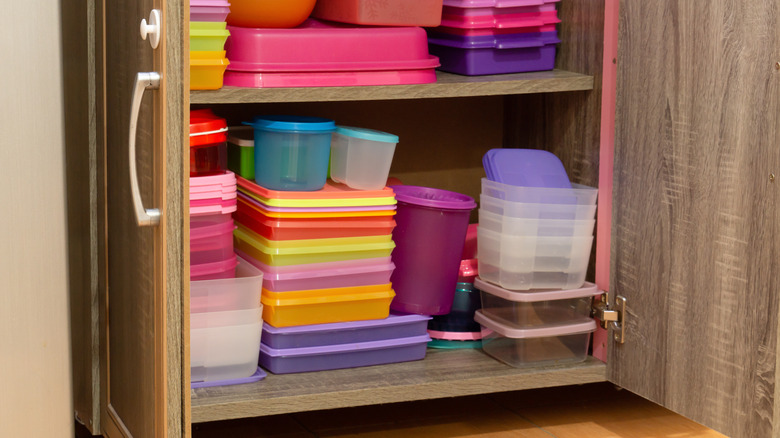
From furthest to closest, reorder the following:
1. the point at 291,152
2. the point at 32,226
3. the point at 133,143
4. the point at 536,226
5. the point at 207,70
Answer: the point at 536,226
the point at 291,152
the point at 207,70
the point at 32,226
the point at 133,143

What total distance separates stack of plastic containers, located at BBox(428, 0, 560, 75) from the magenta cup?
27 centimetres

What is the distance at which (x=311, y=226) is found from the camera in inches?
72.1

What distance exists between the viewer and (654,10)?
1.77 m

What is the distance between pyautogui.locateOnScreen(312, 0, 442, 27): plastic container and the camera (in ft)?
6.13

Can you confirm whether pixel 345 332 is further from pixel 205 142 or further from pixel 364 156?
pixel 205 142

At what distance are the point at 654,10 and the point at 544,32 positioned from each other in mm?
324

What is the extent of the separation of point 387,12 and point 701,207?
2.11 ft

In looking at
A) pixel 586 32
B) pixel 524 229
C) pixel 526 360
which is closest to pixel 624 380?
pixel 526 360

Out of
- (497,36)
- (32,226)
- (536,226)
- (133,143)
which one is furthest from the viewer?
(497,36)

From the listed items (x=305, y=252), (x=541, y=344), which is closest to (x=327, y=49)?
(x=305, y=252)

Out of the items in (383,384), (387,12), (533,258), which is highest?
(387,12)

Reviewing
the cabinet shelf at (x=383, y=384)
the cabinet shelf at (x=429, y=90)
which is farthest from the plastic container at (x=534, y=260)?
the cabinet shelf at (x=429, y=90)

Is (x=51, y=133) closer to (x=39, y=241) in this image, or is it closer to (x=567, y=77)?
(x=39, y=241)

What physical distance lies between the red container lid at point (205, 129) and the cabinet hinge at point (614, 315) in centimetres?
76
